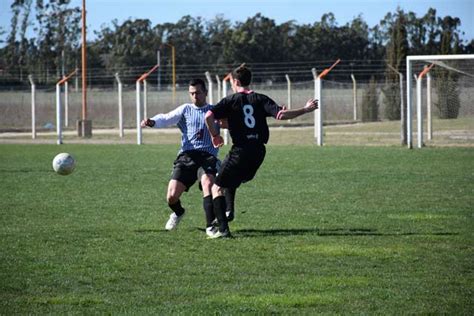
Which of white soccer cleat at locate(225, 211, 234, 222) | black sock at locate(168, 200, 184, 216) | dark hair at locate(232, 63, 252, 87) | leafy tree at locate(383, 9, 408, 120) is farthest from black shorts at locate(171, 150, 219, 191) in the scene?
leafy tree at locate(383, 9, 408, 120)

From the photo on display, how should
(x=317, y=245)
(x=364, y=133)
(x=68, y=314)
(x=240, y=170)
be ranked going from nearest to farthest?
(x=68, y=314), (x=317, y=245), (x=240, y=170), (x=364, y=133)

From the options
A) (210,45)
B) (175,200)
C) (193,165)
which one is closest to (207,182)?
(193,165)

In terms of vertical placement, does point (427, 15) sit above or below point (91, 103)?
above

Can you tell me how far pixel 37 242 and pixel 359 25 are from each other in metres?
65.2

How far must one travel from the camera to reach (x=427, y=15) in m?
59.2

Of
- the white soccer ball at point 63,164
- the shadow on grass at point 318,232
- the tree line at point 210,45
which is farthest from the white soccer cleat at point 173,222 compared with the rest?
the tree line at point 210,45

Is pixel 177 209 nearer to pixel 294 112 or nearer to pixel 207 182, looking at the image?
pixel 207 182

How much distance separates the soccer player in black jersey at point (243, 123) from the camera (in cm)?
959

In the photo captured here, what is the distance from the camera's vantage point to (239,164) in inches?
380

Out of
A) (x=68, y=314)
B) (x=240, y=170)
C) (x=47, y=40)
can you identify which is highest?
(x=47, y=40)

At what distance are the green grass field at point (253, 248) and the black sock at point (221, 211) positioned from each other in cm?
19

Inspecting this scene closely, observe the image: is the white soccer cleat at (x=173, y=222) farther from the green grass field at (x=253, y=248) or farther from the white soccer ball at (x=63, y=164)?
the white soccer ball at (x=63, y=164)

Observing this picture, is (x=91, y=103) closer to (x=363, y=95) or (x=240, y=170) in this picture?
(x=363, y=95)

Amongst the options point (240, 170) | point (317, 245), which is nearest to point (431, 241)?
point (317, 245)
